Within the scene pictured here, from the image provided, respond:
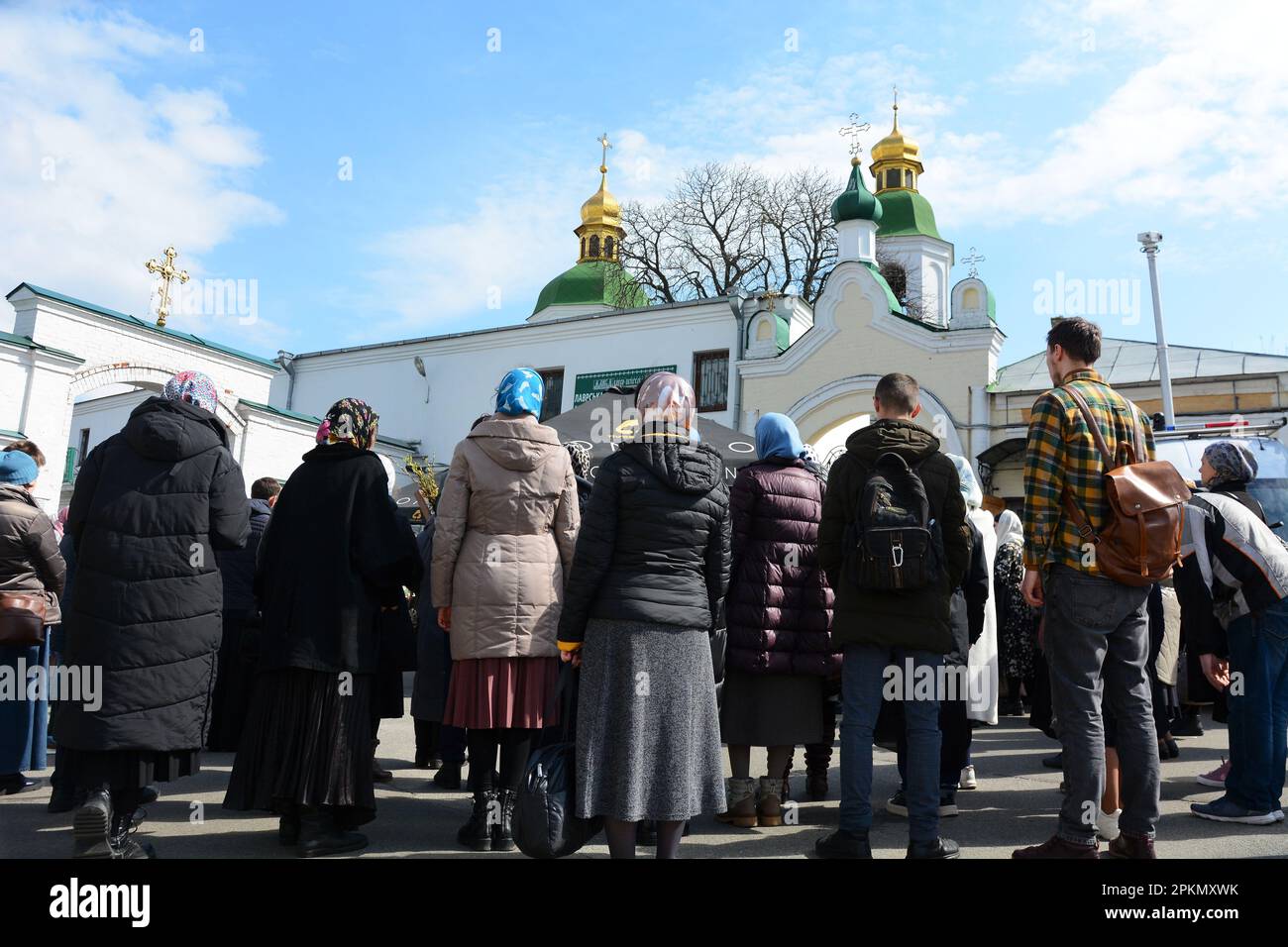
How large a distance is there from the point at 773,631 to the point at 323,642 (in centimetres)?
206

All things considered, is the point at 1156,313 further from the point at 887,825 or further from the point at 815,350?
the point at 887,825

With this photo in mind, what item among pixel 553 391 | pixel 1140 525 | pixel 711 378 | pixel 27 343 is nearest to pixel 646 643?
pixel 1140 525

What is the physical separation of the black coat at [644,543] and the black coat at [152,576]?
1666 millimetres

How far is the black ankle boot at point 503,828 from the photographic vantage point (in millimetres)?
4355

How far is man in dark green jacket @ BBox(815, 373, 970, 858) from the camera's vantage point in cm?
404

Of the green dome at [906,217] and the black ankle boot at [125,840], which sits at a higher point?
the green dome at [906,217]

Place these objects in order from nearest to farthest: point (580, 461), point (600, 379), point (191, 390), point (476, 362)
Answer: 1. point (191, 390)
2. point (580, 461)
3. point (600, 379)
4. point (476, 362)

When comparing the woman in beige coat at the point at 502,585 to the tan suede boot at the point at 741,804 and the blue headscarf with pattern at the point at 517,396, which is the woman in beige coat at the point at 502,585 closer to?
the blue headscarf with pattern at the point at 517,396

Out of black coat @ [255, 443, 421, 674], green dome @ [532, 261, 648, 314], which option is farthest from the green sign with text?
black coat @ [255, 443, 421, 674]

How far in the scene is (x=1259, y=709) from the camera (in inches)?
187

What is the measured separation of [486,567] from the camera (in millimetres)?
4344

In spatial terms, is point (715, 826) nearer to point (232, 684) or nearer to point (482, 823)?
point (482, 823)

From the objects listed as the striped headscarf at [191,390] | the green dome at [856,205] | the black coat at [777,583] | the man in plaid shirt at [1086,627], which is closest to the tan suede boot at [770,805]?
the black coat at [777,583]

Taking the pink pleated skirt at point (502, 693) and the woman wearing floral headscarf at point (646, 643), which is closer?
the woman wearing floral headscarf at point (646, 643)
